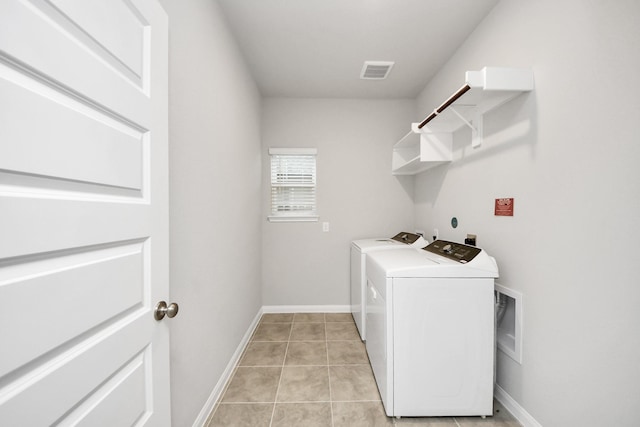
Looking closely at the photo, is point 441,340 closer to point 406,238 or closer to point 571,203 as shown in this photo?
point 571,203

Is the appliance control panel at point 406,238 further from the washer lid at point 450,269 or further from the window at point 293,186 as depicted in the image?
the washer lid at point 450,269

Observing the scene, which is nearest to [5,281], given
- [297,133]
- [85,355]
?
[85,355]

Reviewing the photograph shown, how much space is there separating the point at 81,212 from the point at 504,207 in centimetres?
201

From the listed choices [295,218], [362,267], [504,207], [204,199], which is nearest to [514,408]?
[504,207]

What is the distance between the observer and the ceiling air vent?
2.42 meters

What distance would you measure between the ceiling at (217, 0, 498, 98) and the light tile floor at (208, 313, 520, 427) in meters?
2.62

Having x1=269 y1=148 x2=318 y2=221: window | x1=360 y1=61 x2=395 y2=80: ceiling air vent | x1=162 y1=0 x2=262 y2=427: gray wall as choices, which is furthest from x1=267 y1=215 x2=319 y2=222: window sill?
x1=360 y1=61 x2=395 y2=80: ceiling air vent

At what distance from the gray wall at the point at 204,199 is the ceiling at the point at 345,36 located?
0.23 meters

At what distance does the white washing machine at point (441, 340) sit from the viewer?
155cm

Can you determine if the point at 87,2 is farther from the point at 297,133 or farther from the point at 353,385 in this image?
the point at 297,133

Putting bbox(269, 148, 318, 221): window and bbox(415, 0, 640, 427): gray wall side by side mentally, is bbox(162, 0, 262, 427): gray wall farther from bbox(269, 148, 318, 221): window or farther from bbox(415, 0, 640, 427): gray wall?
bbox(415, 0, 640, 427): gray wall

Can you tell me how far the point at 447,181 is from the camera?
2.39m

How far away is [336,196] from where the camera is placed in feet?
10.5

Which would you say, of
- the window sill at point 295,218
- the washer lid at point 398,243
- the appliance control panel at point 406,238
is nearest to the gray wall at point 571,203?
the washer lid at point 398,243
